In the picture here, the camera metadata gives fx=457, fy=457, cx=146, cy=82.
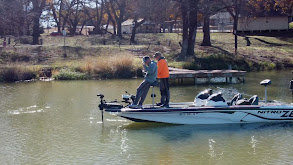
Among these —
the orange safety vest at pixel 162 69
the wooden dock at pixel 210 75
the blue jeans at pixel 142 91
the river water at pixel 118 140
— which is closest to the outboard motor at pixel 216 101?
the river water at pixel 118 140

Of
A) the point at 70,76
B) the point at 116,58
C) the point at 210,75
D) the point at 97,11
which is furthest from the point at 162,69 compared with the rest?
the point at 97,11

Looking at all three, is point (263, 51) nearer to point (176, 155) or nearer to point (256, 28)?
point (256, 28)

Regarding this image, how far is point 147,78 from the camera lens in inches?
606

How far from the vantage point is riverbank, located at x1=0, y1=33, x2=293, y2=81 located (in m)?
31.8

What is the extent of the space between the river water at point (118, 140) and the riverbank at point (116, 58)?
36.4ft

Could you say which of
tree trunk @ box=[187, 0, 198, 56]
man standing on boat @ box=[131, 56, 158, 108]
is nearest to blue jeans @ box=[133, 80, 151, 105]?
man standing on boat @ box=[131, 56, 158, 108]

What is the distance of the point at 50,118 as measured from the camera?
698 inches

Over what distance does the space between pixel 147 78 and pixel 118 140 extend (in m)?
2.49

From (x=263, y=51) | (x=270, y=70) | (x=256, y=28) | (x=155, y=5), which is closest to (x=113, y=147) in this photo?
(x=155, y=5)

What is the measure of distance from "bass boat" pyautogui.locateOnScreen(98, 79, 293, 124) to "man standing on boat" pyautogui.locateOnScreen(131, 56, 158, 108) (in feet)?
1.18

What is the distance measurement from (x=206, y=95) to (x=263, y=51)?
29.6 m

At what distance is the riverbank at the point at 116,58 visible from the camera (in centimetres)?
3180

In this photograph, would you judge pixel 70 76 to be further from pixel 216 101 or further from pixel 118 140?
pixel 118 140

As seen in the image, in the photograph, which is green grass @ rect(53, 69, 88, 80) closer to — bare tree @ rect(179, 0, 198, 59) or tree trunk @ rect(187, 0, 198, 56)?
bare tree @ rect(179, 0, 198, 59)
